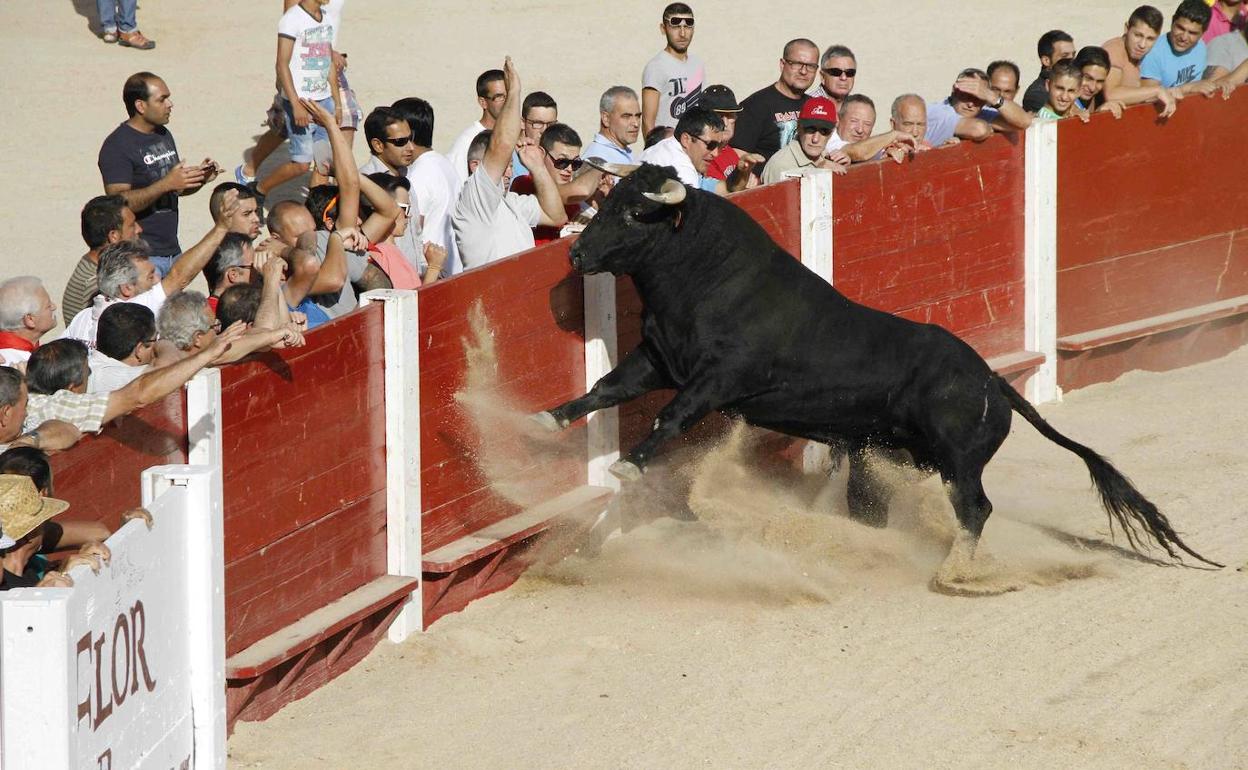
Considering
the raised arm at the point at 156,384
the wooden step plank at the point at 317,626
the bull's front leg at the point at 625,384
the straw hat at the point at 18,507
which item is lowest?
the wooden step plank at the point at 317,626

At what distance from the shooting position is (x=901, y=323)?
815 centimetres

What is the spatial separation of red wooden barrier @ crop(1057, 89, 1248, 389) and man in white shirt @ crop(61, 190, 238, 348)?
5603mm

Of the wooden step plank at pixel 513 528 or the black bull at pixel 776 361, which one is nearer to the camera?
the wooden step plank at pixel 513 528

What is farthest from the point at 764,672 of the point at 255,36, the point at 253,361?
the point at 255,36

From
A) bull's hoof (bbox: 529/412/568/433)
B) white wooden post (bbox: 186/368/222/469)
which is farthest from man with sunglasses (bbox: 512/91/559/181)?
white wooden post (bbox: 186/368/222/469)

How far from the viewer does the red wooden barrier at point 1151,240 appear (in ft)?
36.9

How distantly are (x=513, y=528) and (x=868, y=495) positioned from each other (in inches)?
66.6

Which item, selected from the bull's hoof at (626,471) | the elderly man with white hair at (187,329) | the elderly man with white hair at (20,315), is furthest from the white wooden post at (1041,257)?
the elderly man with white hair at (20,315)

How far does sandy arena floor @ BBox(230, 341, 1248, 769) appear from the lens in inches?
244

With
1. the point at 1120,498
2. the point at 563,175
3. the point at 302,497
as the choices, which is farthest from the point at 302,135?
the point at 1120,498

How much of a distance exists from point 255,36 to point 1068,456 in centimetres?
1200

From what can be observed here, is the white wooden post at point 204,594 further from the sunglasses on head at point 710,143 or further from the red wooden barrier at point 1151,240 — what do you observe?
the red wooden barrier at point 1151,240

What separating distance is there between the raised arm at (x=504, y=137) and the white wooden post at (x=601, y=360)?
2.12 ft

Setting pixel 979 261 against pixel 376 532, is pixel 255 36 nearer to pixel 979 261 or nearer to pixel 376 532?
pixel 979 261
